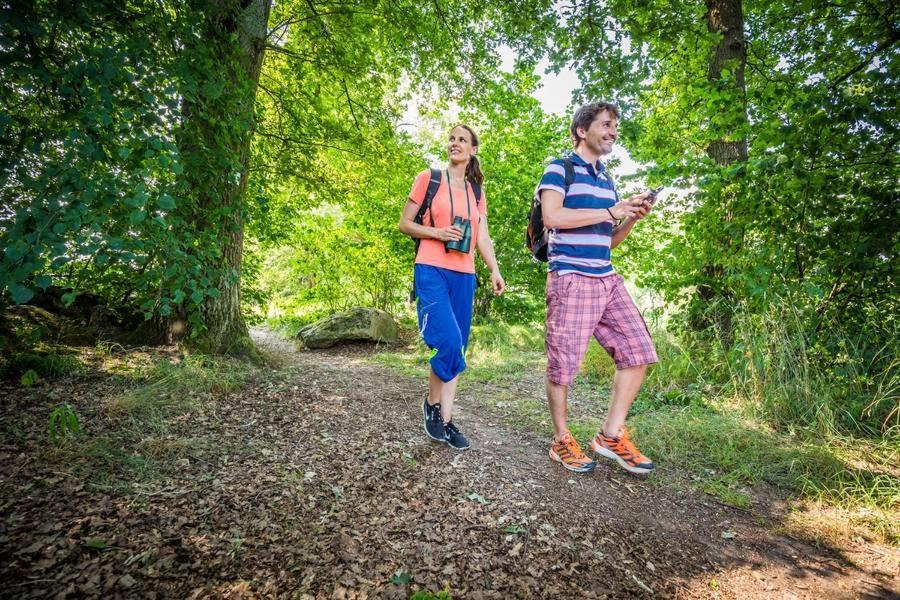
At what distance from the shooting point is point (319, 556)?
1.45 meters

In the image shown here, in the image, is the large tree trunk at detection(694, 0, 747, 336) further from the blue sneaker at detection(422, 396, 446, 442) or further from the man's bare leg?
the blue sneaker at detection(422, 396, 446, 442)

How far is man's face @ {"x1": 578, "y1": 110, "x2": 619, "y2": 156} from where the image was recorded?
2.34 meters

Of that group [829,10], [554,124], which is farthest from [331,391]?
[554,124]

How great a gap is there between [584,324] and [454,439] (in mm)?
1141

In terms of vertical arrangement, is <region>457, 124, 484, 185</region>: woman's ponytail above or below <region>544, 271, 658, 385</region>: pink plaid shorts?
above

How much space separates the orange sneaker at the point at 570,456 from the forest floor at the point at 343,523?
7 centimetres

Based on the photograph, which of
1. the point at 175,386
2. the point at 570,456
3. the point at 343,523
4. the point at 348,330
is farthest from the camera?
the point at 348,330

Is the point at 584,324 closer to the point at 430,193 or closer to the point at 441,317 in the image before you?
Answer: the point at 441,317

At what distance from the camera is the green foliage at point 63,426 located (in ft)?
6.07

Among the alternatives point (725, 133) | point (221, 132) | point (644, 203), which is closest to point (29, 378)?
point (221, 132)

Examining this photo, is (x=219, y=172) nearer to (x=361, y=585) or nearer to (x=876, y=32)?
(x=361, y=585)

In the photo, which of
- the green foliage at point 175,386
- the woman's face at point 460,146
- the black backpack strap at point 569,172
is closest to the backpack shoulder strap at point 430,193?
the woman's face at point 460,146

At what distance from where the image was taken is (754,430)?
2830mm

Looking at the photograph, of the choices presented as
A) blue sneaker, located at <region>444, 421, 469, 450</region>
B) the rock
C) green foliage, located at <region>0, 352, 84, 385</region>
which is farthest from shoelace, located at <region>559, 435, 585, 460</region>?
Answer: the rock
